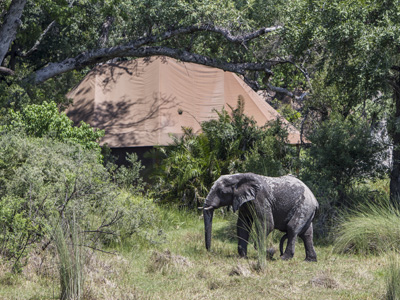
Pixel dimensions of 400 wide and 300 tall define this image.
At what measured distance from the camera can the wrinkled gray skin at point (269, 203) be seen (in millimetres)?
9375

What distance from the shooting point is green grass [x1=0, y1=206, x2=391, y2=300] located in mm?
7109

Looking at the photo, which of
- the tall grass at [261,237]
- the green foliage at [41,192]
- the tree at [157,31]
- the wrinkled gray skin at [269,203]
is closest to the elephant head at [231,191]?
the wrinkled gray skin at [269,203]

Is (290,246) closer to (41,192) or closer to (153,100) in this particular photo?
(41,192)

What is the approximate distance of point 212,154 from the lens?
15.4m

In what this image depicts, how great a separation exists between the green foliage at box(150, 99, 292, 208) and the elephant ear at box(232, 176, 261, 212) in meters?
4.66

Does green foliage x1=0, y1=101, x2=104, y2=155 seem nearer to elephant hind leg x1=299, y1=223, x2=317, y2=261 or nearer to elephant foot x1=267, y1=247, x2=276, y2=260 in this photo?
elephant foot x1=267, y1=247, x2=276, y2=260

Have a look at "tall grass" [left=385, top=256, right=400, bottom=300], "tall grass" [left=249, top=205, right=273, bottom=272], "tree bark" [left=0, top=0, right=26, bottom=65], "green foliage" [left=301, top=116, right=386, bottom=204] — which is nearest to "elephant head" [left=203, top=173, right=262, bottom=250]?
"tall grass" [left=249, top=205, right=273, bottom=272]

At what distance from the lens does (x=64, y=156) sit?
37.2 feet

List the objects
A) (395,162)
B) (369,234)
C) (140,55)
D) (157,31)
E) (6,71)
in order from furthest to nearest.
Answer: (140,55) < (157,31) < (6,71) < (395,162) < (369,234)

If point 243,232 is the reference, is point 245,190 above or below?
above

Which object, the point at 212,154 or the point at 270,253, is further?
the point at 212,154

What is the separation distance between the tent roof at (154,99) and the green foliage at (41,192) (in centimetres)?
512

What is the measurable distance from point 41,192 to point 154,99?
839cm

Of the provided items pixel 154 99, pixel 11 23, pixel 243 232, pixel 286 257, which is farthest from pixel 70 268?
pixel 154 99
